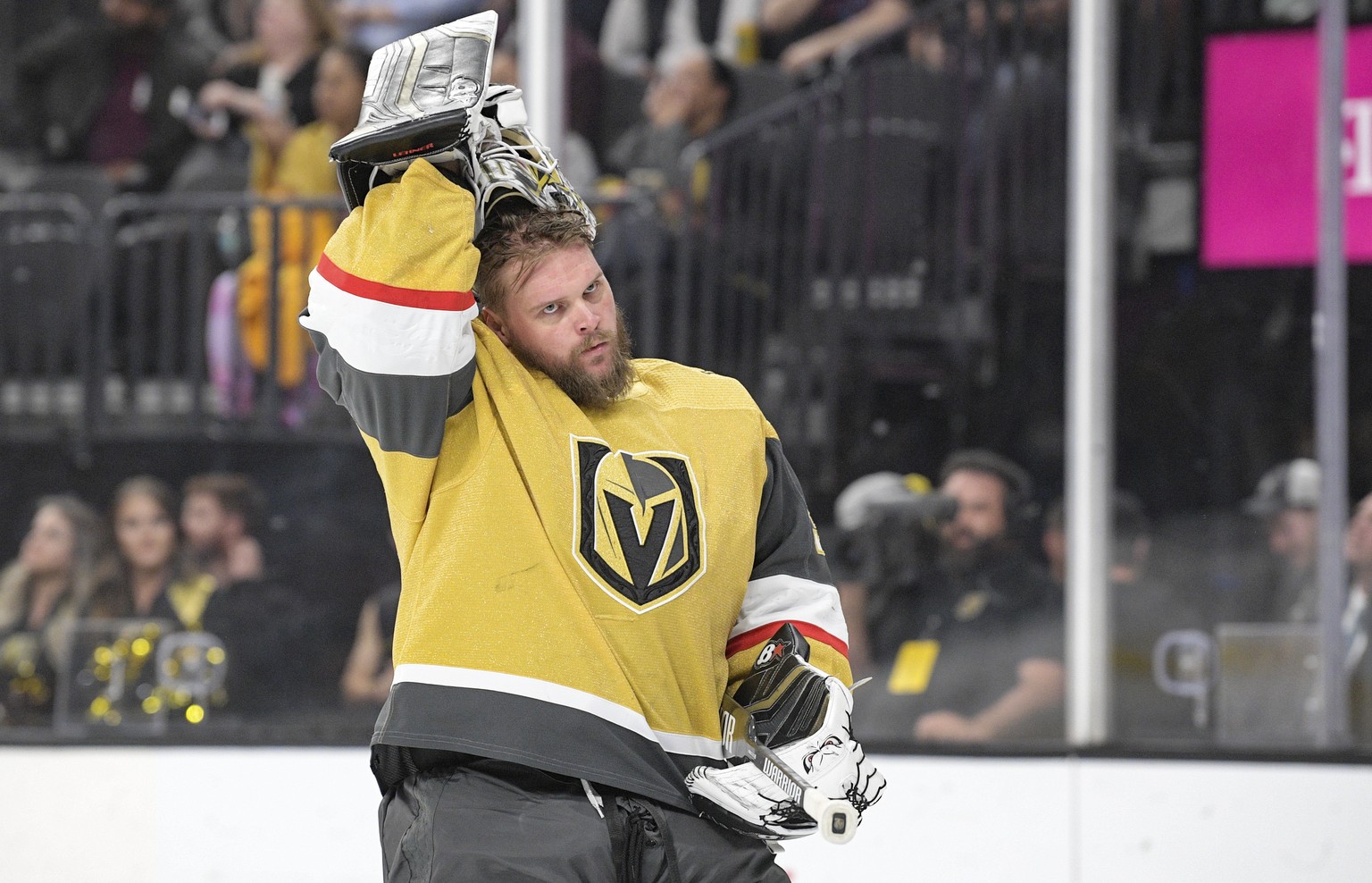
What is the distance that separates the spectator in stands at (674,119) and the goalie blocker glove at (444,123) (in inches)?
74.3

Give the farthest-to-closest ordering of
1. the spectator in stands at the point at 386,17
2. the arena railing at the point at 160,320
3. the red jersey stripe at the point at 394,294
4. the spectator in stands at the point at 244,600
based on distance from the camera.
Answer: the spectator in stands at the point at 386,17 < the arena railing at the point at 160,320 < the spectator in stands at the point at 244,600 < the red jersey stripe at the point at 394,294

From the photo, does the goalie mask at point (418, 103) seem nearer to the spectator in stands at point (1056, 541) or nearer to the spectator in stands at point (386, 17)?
the spectator in stands at point (1056, 541)

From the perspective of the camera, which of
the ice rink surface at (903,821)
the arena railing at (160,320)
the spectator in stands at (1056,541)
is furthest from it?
the arena railing at (160,320)

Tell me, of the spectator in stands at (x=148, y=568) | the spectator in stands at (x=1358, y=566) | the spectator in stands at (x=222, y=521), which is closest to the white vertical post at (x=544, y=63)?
the spectator in stands at (x=222, y=521)

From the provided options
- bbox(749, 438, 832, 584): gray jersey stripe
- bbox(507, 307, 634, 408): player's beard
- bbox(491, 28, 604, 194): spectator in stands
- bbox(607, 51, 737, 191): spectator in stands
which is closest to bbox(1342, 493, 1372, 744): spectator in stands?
bbox(607, 51, 737, 191): spectator in stands

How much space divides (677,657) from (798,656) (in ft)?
0.42

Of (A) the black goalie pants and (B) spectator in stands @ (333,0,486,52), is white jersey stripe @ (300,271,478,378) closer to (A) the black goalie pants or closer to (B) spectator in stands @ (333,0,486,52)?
(A) the black goalie pants

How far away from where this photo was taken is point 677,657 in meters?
1.48

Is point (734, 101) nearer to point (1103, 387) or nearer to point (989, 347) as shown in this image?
point (989, 347)

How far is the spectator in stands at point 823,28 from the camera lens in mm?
3348

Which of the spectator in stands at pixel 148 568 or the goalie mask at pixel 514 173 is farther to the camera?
the spectator in stands at pixel 148 568

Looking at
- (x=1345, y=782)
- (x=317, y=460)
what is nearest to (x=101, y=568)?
(x=317, y=460)

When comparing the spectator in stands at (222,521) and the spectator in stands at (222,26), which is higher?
the spectator in stands at (222,26)

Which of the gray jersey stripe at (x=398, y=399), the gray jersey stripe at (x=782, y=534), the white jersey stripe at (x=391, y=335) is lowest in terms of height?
the gray jersey stripe at (x=782, y=534)
